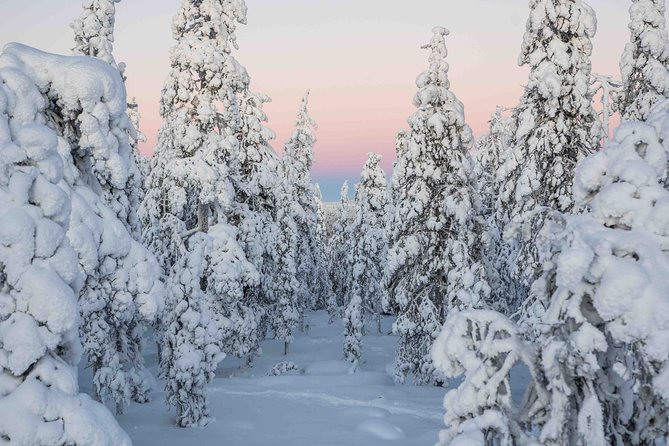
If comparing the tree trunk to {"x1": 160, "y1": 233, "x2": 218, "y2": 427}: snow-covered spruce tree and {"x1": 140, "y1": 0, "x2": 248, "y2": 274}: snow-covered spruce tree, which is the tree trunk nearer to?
{"x1": 140, "y1": 0, "x2": 248, "y2": 274}: snow-covered spruce tree

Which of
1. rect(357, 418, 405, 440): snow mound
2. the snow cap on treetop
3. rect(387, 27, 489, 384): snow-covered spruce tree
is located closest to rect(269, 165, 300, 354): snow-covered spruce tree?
rect(387, 27, 489, 384): snow-covered spruce tree

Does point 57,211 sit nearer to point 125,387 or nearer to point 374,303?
point 125,387

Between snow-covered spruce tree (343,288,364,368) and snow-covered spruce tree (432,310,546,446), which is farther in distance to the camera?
snow-covered spruce tree (343,288,364,368)

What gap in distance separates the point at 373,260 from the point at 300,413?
21.9m

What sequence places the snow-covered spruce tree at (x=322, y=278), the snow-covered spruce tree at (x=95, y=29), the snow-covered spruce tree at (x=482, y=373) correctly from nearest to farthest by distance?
the snow-covered spruce tree at (x=482, y=373) → the snow-covered spruce tree at (x=95, y=29) → the snow-covered spruce tree at (x=322, y=278)

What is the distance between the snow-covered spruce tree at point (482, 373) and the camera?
Result: 4.48 meters

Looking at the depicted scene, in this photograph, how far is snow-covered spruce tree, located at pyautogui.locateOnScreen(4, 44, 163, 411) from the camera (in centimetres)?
748

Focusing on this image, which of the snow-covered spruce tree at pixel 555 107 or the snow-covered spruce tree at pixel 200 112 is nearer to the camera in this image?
the snow-covered spruce tree at pixel 555 107

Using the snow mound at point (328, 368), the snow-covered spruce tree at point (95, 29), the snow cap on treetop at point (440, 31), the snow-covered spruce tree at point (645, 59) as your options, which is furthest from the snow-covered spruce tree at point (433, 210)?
the snow-covered spruce tree at point (95, 29)

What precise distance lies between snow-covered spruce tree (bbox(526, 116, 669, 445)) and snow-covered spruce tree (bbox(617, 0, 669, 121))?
14.9 metres

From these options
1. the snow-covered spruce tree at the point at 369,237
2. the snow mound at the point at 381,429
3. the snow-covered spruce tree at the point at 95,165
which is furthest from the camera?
the snow-covered spruce tree at the point at 369,237

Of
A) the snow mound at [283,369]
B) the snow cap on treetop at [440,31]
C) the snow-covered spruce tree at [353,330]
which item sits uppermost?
the snow cap on treetop at [440,31]

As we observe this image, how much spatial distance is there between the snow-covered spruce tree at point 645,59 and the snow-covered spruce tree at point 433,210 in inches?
202

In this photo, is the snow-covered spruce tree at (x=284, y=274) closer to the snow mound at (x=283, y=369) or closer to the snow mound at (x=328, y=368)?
the snow mound at (x=328, y=368)
